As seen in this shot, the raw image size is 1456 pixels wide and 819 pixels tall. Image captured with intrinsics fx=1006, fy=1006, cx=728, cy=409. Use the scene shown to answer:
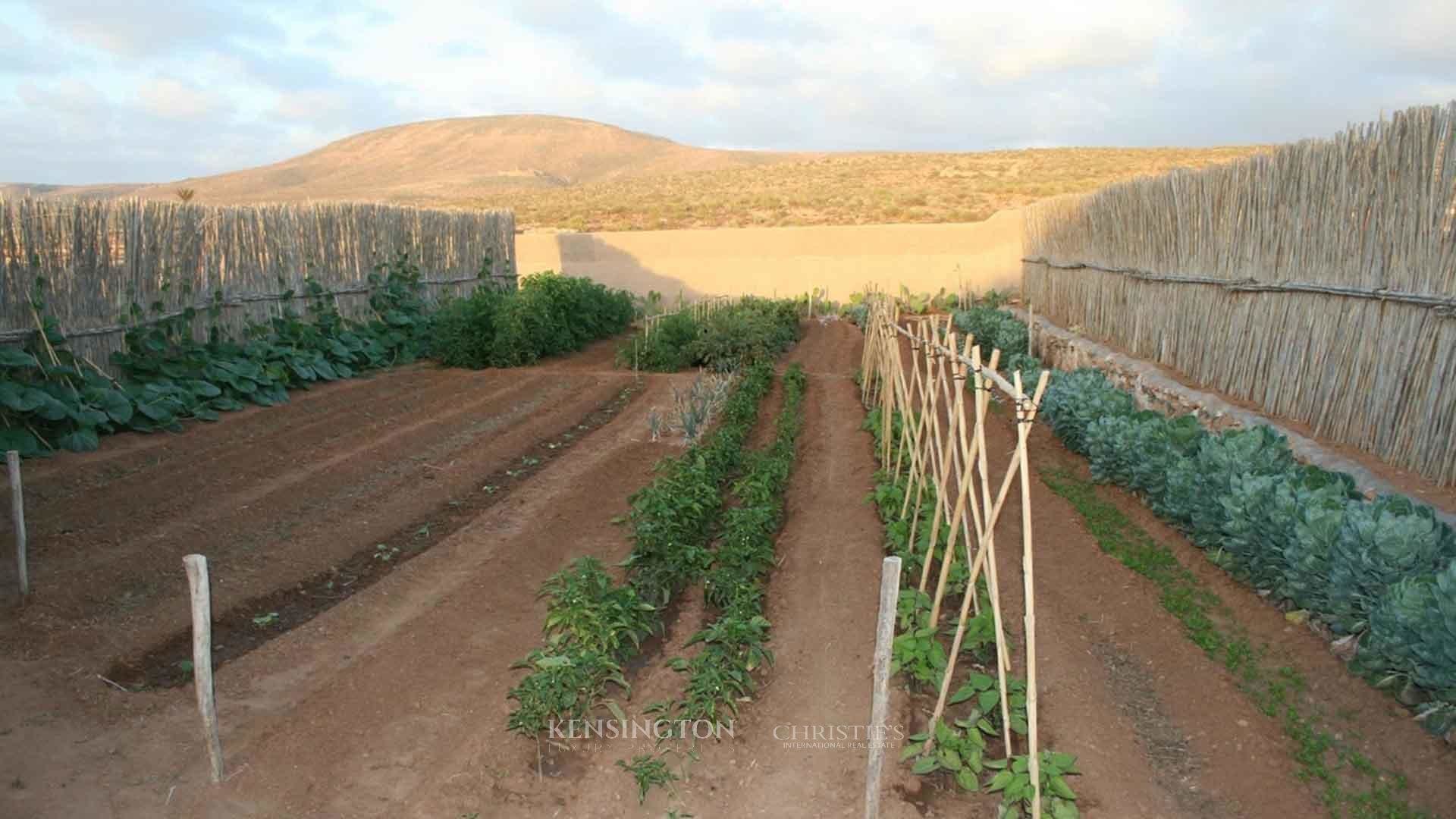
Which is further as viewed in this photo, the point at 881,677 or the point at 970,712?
the point at 970,712

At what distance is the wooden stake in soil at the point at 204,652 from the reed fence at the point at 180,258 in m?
5.92

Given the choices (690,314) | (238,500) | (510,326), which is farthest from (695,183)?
(238,500)

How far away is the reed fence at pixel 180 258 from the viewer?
8383mm

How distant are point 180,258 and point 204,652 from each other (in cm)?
794

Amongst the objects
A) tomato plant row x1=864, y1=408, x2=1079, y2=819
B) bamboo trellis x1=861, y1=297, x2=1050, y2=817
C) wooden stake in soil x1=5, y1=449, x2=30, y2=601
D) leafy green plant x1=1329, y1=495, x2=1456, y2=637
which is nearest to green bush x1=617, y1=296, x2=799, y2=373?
bamboo trellis x1=861, y1=297, x2=1050, y2=817

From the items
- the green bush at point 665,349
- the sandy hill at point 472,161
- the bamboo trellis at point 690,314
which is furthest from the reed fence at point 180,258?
the sandy hill at point 472,161

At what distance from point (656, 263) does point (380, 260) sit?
1125 cm

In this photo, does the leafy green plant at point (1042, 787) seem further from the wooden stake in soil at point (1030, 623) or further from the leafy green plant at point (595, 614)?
the leafy green plant at point (595, 614)

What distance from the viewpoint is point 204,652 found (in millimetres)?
3684

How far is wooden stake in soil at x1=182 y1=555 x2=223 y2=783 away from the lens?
3.59 meters

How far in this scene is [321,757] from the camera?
3875 millimetres

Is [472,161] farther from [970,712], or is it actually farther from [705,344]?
[970,712]

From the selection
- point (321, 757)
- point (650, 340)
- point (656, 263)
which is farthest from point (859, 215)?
point (321, 757)

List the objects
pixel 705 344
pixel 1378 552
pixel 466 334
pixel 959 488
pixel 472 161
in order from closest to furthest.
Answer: pixel 1378 552, pixel 959 488, pixel 466 334, pixel 705 344, pixel 472 161
